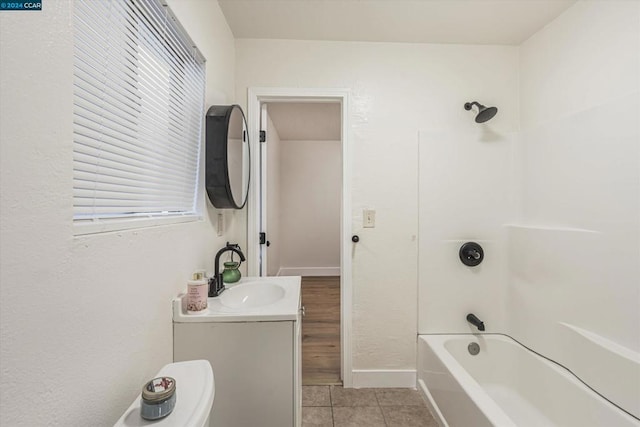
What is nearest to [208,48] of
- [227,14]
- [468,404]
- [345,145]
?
[227,14]

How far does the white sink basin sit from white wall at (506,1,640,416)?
5.26ft

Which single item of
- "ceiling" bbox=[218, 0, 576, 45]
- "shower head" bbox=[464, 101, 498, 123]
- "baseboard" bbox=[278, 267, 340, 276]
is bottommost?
"baseboard" bbox=[278, 267, 340, 276]

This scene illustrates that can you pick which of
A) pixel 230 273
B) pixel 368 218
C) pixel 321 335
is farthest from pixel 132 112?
pixel 321 335

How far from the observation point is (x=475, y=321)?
1908 millimetres

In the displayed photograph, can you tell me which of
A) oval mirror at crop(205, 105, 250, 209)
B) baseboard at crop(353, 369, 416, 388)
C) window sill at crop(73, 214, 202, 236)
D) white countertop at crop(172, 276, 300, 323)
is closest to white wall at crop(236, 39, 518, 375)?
baseboard at crop(353, 369, 416, 388)

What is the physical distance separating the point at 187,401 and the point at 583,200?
1995 mm

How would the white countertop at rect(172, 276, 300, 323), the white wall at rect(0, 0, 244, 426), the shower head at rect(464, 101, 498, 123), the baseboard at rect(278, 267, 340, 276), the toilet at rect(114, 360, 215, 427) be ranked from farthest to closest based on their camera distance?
the baseboard at rect(278, 267, 340, 276) < the shower head at rect(464, 101, 498, 123) < the white countertop at rect(172, 276, 300, 323) < the toilet at rect(114, 360, 215, 427) < the white wall at rect(0, 0, 244, 426)

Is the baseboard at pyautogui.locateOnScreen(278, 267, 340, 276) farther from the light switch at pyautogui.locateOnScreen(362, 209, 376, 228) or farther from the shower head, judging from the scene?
the shower head

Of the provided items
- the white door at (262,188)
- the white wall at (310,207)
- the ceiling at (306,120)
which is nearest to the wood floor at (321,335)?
the white wall at (310,207)

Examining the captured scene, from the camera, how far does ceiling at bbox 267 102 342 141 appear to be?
314 centimetres

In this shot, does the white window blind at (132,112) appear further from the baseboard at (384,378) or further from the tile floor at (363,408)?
the baseboard at (384,378)

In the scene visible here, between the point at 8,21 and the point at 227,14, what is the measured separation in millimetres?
1456

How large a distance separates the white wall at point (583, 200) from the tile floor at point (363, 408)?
0.87 meters

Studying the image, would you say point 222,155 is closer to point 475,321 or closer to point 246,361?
point 246,361
